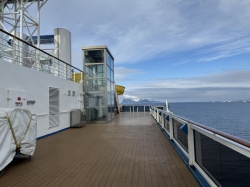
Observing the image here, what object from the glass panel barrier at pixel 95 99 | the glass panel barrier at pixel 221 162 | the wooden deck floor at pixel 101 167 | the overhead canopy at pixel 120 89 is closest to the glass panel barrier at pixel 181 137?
the wooden deck floor at pixel 101 167

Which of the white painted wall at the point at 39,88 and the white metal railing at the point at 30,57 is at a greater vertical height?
the white metal railing at the point at 30,57

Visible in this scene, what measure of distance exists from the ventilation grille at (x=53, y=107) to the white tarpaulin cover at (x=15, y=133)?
10.9ft

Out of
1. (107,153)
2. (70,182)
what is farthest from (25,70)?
(70,182)

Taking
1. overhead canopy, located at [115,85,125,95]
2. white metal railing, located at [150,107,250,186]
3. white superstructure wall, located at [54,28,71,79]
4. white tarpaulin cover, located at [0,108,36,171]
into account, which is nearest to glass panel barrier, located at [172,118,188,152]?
white metal railing, located at [150,107,250,186]

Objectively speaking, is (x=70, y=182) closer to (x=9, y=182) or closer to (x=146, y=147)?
(x=9, y=182)

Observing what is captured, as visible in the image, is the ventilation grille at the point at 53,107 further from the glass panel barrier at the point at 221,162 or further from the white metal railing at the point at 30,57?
the glass panel barrier at the point at 221,162

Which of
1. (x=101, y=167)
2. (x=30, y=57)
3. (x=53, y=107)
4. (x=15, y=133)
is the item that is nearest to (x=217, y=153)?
(x=101, y=167)

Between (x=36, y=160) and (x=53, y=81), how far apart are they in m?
4.19

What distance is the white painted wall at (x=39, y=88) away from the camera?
511cm

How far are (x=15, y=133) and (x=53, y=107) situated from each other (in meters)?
4.17

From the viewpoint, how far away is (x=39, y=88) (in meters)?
6.67

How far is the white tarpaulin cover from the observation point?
10.9 ft

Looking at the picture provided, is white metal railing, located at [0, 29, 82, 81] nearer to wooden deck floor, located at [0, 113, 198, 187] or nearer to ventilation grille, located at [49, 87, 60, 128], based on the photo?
ventilation grille, located at [49, 87, 60, 128]

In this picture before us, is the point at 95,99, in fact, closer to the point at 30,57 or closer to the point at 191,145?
the point at 30,57
